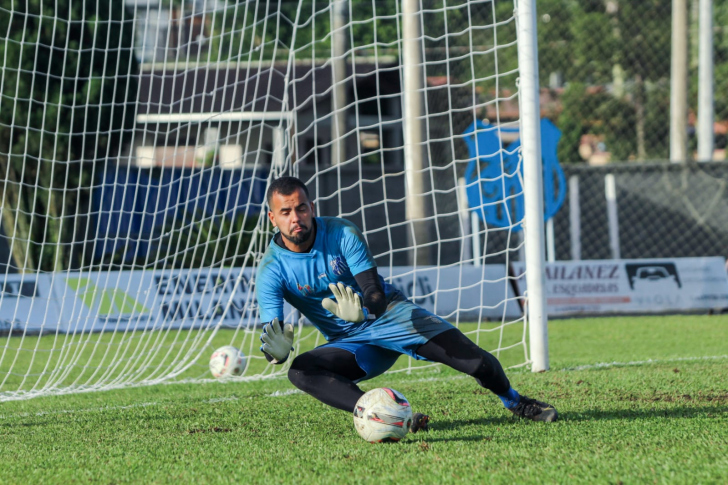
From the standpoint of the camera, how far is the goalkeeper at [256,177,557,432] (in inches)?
172

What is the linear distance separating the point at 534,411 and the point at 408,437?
0.79 metres

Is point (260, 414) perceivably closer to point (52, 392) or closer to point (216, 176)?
point (52, 392)

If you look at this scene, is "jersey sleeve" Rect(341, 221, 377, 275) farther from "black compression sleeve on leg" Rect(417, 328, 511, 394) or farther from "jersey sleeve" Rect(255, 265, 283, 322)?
"black compression sleeve on leg" Rect(417, 328, 511, 394)

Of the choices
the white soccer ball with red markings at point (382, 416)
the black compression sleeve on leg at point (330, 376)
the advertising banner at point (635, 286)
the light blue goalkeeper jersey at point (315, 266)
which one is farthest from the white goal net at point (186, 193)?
the white soccer ball with red markings at point (382, 416)

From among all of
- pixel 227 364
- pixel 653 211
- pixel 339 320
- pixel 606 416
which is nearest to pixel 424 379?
pixel 227 364

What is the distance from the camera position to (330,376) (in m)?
4.54

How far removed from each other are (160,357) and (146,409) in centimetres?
311

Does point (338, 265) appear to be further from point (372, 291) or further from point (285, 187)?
point (285, 187)

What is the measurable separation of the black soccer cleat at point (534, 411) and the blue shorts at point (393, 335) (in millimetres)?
606

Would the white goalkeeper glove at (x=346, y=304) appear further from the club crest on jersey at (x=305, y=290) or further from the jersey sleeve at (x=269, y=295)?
the club crest on jersey at (x=305, y=290)

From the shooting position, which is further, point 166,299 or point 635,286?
point 635,286

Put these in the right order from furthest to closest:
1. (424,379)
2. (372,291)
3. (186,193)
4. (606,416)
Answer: (186,193) < (424,379) < (606,416) < (372,291)

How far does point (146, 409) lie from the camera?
231 inches

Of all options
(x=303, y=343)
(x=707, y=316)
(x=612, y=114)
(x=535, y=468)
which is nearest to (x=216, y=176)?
(x=303, y=343)
